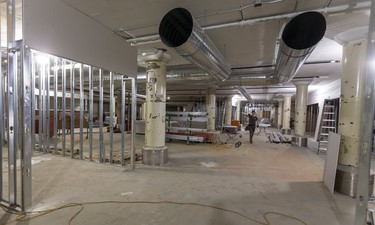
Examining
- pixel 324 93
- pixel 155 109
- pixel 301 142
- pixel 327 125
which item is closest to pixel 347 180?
pixel 155 109

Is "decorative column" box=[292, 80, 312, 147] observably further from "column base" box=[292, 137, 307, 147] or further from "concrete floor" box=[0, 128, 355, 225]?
"concrete floor" box=[0, 128, 355, 225]

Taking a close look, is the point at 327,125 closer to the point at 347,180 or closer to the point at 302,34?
the point at 347,180

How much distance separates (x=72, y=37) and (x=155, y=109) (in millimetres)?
1907

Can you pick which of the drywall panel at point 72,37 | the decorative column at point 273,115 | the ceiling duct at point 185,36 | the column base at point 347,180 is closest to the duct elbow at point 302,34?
the ceiling duct at point 185,36

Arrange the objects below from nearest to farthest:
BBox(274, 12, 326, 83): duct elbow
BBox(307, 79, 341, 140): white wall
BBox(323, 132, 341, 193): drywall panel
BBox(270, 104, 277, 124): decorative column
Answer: BBox(274, 12, 326, 83): duct elbow < BBox(323, 132, 341, 193): drywall panel < BBox(307, 79, 341, 140): white wall < BBox(270, 104, 277, 124): decorative column

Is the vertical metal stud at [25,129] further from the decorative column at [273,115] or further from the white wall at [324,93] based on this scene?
the decorative column at [273,115]

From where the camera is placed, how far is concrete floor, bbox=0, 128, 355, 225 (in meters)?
2.03

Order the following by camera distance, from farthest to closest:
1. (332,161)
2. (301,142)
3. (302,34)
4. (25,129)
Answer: (301,142) → (332,161) → (302,34) → (25,129)

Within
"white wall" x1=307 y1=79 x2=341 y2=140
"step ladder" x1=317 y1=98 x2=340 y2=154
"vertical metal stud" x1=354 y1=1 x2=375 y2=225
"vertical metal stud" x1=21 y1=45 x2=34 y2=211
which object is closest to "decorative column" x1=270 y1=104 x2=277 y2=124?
"white wall" x1=307 y1=79 x2=341 y2=140

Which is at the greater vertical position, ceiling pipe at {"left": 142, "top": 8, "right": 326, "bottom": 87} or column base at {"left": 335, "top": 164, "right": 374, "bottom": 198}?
ceiling pipe at {"left": 142, "top": 8, "right": 326, "bottom": 87}

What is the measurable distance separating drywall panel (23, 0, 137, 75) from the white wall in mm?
7937

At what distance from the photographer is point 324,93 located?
8789mm

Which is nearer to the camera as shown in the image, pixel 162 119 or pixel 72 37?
pixel 72 37

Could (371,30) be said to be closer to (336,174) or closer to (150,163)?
(336,174)
